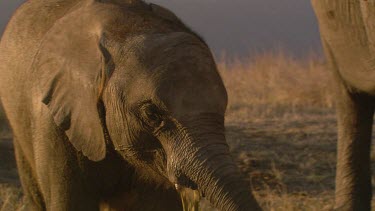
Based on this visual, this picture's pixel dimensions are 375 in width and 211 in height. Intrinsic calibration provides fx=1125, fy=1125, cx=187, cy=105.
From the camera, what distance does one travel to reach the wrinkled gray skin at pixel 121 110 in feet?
11.3

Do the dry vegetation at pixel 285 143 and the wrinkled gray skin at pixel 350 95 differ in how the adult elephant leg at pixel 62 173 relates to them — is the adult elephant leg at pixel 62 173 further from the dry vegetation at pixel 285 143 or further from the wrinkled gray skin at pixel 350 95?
the wrinkled gray skin at pixel 350 95

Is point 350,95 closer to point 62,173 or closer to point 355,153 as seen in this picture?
point 355,153

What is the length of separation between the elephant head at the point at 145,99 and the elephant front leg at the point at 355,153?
2.33m

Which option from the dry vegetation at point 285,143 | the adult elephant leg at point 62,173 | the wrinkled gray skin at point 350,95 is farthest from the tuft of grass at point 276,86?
the adult elephant leg at point 62,173

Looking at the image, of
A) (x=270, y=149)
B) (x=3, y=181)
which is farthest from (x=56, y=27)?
(x=270, y=149)

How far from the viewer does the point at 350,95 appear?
5973 millimetres

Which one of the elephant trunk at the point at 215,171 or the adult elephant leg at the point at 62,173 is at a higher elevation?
the elephant trunk at the point at 215,171

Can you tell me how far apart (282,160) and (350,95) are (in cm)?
123

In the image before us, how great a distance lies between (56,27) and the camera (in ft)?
13.1

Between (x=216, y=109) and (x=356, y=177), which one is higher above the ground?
(x=216, y=109)

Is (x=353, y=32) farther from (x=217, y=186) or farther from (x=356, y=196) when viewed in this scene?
(x=217, y=186)

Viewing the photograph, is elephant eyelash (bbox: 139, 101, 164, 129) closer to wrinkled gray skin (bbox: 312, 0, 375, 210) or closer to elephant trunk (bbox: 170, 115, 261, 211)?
elephant trunk (bbox: 170, 115, 261, 211)

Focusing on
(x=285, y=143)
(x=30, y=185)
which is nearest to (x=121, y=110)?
(x=30, y=185)

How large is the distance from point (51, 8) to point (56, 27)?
41 cm
